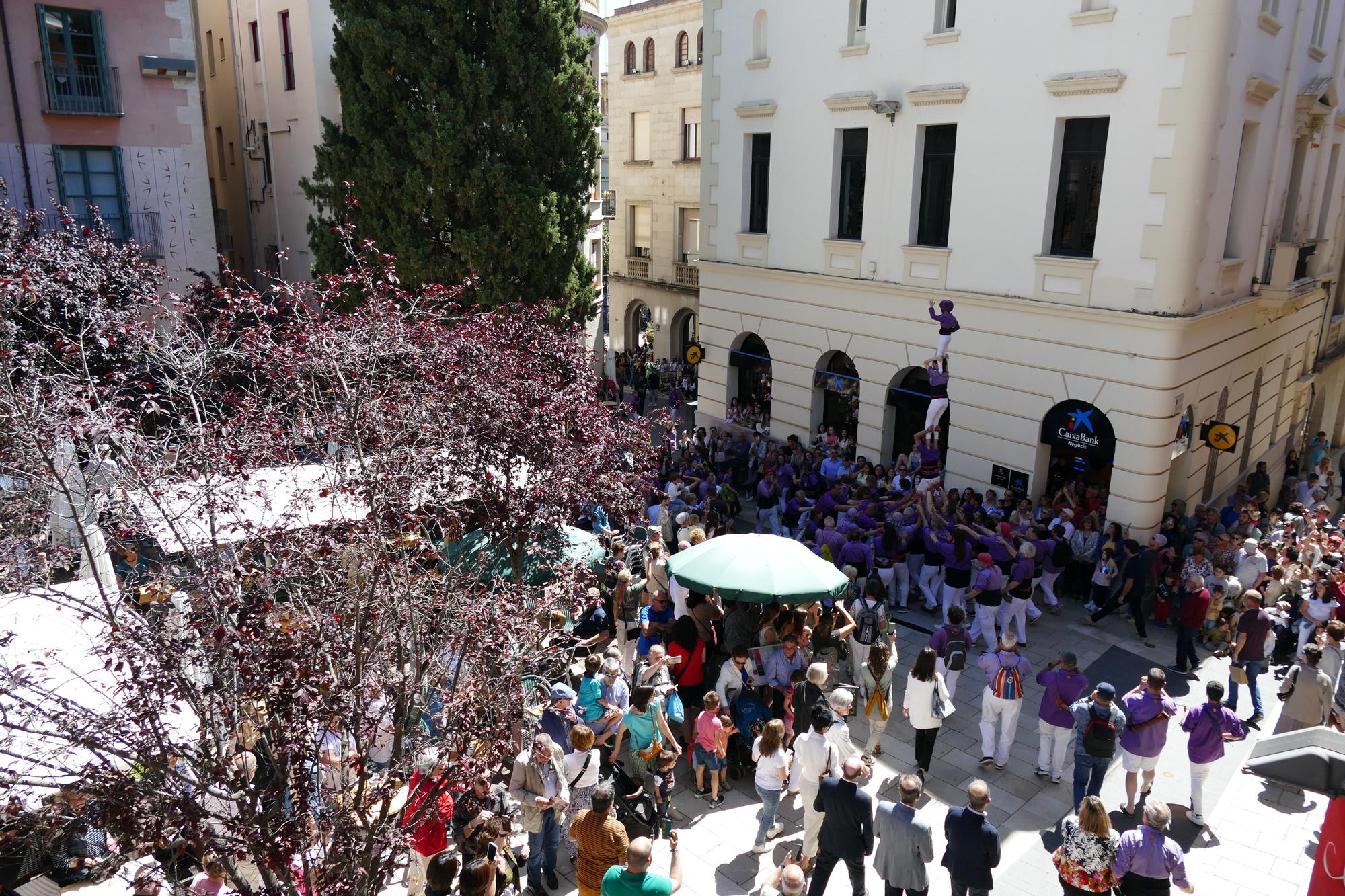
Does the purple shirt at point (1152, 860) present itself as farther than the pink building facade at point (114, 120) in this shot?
No

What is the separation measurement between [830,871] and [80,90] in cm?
A: 1981

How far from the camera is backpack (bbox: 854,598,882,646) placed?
10.6 meters

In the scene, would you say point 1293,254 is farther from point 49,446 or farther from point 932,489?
point 49,446

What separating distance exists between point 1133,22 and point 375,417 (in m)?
12.6

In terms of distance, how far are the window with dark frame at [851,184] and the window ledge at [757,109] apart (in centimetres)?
192

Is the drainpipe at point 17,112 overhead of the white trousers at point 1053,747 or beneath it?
overhead

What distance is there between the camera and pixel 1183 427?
1554cm

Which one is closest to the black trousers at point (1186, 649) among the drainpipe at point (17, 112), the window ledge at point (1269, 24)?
the window ledge at point (1269, 24)

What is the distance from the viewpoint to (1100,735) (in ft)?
27.8

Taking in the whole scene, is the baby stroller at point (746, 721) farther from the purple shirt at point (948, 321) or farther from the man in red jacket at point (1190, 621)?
the purple shirt at point (948, 321)

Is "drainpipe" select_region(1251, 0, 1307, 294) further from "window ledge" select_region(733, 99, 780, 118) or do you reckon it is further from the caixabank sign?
"window ledge" select_region(733, 99, 780, 118)

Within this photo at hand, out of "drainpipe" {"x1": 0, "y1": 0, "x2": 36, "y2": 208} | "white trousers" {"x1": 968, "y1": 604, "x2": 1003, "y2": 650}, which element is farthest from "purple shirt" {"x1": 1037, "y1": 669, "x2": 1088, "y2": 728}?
"drainpipe" {"x1": 0, "y1": 0, "x2": 36, "y2": 208}

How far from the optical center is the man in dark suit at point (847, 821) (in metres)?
7.21

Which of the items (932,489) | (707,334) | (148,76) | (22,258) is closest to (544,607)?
(932,489)
